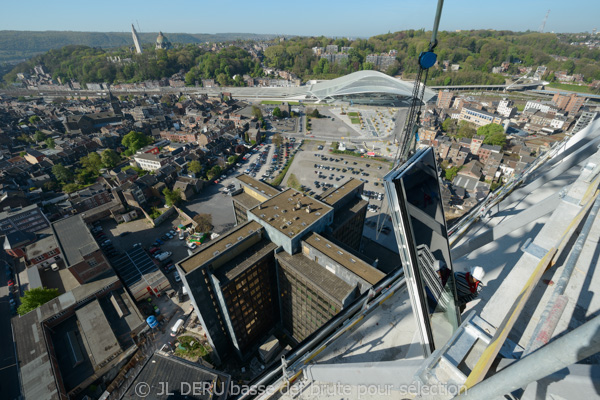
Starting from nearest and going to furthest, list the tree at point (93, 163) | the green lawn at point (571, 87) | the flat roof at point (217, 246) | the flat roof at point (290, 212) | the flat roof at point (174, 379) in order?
the flat roof at point (174, 379) < the flat roof at point (217, 246) < the flat roof at point (290, 212) < the tree at point (93, 163) < the green lawn at point (571, 87)

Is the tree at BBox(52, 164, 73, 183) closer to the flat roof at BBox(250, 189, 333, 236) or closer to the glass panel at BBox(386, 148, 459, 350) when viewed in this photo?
the flat roof at BBox(250, 189, 333, 236)

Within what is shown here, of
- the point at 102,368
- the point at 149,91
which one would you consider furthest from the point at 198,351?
the point at 149,91

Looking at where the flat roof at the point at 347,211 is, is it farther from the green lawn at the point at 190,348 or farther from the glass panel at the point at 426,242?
the glass panel at the point at 426,242

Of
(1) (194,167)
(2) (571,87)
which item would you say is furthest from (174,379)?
(2) (571,87)

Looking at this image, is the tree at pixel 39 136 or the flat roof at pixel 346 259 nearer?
the flat roof at pixel 346 259

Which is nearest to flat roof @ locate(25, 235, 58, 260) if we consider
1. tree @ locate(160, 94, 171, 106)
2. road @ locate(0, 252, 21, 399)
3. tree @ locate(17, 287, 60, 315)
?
road @ locate(0, 252, 21, 399)

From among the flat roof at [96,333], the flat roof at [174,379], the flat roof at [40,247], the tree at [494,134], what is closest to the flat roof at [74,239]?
the flat roof at [40,247]
